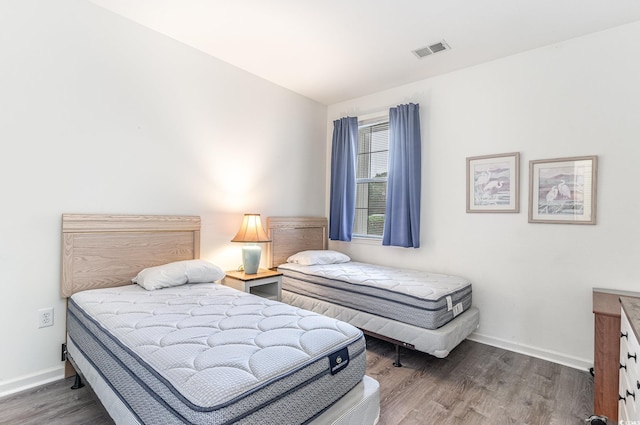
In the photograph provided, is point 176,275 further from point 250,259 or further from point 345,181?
point 345,181

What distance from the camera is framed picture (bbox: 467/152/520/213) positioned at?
2779 millimetres

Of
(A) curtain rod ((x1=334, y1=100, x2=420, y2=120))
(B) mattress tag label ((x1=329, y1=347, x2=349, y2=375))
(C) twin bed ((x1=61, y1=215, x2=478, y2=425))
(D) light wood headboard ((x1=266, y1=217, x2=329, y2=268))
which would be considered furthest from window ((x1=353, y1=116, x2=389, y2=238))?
(B) mattress tag label ((x1=329, y1=347, x2=349, y2=375))

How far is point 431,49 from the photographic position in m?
2.73

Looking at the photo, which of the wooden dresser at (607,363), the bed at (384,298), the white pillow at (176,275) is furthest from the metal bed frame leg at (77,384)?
the wooden dresser at (607,363)

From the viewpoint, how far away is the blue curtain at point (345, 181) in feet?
12.8

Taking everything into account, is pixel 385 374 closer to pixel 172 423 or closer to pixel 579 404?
pixel 579 404

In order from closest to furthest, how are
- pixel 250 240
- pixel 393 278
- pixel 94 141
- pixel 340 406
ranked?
pixel 340 406
pixel 94 141
pixel 393 278
pixel 250 240

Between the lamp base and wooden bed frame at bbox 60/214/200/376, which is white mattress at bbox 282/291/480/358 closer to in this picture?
the lamp base

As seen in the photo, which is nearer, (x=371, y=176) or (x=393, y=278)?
(x=393, y=278)

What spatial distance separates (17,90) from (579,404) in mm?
3973

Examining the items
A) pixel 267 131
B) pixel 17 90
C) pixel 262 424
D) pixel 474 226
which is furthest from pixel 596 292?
pixel 17 90

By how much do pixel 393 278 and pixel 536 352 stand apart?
1.30 m

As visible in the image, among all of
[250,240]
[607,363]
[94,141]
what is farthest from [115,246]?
[607,363]

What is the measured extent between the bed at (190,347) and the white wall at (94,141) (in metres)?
0.18
